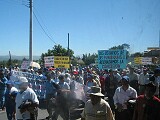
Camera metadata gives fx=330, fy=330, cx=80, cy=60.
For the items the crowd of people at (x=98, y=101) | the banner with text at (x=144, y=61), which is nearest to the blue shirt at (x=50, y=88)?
the crowd of people at (x=98, y=101)

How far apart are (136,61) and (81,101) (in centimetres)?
2030

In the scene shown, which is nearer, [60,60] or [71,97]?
[71,97]

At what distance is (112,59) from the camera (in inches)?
523

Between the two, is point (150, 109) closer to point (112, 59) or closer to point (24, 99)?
point (24, 99)

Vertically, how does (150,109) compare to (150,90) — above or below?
below

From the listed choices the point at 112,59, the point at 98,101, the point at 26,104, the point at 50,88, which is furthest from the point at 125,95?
the point at 112,59

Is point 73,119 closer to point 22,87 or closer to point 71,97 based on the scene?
point 71,97

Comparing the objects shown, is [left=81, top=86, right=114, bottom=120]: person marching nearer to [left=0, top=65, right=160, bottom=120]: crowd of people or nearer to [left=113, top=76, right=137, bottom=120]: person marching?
[left=0, top=65, right=160, bottom=120]: crowd of people

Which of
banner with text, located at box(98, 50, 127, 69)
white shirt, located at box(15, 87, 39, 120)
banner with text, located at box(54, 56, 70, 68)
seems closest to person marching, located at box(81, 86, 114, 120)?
white shirt, located at box(15, 87, 39, 120)

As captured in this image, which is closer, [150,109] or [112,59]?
[150,109]

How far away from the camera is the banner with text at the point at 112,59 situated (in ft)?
43.3

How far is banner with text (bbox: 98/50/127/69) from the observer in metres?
13.2

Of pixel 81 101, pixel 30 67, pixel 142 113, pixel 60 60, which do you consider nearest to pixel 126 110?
pixel 142 113

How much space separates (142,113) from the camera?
5.25m
